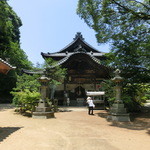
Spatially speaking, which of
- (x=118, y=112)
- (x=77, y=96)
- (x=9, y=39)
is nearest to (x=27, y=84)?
(x=118, y=112)

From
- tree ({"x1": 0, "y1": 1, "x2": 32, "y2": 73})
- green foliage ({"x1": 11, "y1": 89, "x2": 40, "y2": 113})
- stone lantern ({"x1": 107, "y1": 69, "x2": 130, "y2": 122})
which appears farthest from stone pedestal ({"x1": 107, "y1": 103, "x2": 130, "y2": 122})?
tree ({"x1": 0, "y1": 1, "x2": 32, "y2": 73})

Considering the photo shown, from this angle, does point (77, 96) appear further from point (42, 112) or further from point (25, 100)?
point (42, 112)

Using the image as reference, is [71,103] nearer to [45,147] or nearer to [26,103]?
[26,103]

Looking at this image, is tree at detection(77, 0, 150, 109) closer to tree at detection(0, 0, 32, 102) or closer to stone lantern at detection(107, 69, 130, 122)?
stone lantern at detection(107, 69, 130, 122)

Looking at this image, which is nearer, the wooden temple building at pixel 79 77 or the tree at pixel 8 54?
the wooden temple building at pixel 79 77

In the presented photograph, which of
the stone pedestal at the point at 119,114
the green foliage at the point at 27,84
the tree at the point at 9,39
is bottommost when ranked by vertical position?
the stone pedestal at the point at 119,114

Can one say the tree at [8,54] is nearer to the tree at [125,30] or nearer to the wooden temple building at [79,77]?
the wooden temple building at [79,77]

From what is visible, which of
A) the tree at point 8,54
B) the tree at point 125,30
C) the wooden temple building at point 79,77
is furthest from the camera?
the tree at point 8,54

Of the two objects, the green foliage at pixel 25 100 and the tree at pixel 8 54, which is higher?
the tree at pixel 8 54

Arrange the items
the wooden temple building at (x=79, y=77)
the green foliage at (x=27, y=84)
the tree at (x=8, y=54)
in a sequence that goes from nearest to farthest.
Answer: the green foliage at (x=27, y=84) < the wooden temple building at (x=79, y=77) < the tree at (x=8, y=54)

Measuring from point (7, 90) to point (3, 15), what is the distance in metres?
14.2

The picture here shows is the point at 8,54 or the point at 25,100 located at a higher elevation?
the point at 8,54

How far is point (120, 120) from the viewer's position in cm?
971

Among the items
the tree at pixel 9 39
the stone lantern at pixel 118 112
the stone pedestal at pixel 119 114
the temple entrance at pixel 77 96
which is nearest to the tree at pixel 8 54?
the tree at pixel 9 39
